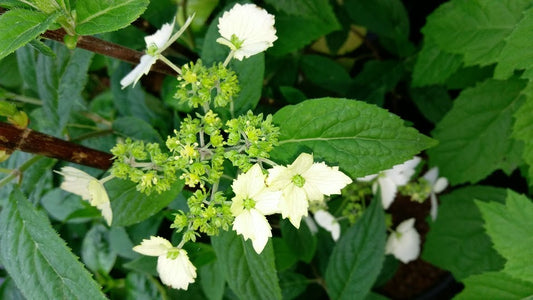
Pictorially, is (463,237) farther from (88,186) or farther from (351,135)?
(88,186)

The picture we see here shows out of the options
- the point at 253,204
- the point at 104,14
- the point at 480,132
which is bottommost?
the point at 480,132

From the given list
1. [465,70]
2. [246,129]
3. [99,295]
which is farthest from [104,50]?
[465,70]

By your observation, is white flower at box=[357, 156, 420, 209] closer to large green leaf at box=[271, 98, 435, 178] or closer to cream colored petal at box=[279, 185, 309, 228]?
large green leaf at box=[271, 98, 435, 178]

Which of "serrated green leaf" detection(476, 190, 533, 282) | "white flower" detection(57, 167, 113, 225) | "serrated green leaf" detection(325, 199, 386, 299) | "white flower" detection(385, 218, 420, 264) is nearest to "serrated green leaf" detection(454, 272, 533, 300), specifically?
"serrated green leaf" detection(476, 190, 533, 282)

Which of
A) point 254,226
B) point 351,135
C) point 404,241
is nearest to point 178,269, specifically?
point 254,226

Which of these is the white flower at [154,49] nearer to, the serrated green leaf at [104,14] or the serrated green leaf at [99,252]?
the serrated green leaf at [104,14]

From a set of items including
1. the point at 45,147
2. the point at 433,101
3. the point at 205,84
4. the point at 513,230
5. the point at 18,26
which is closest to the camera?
the point at 18,26
